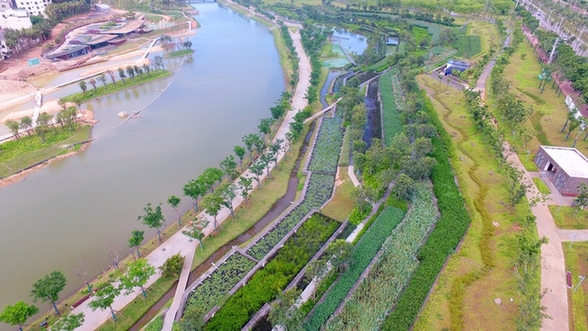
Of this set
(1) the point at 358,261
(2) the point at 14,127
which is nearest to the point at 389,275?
(1) the point at 358,261

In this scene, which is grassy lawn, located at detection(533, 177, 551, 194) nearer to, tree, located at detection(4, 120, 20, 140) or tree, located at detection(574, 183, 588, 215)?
tree, located at detection(574, 183, 588, 215)

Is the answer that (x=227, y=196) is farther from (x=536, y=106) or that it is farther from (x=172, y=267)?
(x=536, y=106)

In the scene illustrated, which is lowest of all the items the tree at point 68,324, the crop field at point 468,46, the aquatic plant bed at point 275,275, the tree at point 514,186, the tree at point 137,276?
the aquatic plant bed at point 275,275

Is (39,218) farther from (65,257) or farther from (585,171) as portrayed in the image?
(585,171)

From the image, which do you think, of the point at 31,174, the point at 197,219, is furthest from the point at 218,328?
the point at 31,174

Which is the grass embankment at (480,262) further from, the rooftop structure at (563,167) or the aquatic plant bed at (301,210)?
the aquatic plant bed at (301,210)

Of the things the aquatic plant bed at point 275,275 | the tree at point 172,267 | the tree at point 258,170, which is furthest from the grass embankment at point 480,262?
the tree at point 258,170
